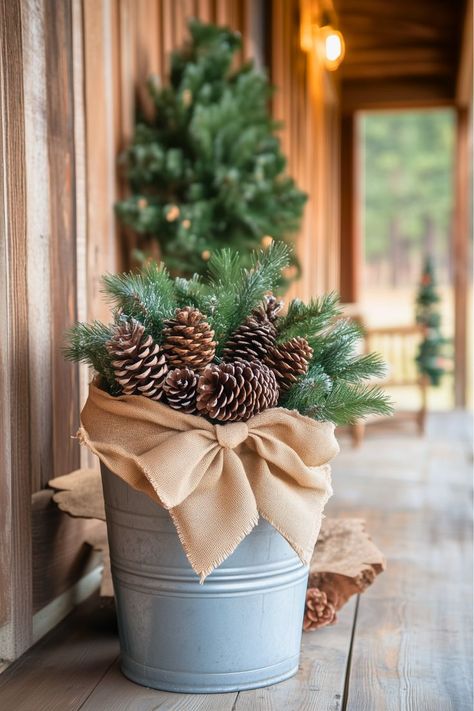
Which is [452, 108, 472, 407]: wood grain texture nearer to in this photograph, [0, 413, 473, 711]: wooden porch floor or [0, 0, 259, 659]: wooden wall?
[0, 413, 473, 711]: wooden porch floor

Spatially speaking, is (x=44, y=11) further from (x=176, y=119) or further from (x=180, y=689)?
(x=180, y=689)

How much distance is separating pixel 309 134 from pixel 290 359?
495cm

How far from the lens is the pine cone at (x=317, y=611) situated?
206 centimetres

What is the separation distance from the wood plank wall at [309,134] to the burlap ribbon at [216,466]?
127 inches

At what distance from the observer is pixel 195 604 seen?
166cm

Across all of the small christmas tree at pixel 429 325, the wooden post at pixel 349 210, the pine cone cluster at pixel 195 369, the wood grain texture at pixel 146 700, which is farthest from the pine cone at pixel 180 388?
the wooden post at pixel 349 210

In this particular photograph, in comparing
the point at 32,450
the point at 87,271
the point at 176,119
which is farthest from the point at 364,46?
the point at 32,450

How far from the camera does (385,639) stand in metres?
2.04

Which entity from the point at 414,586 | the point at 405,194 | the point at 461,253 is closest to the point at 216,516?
the point at 414,586

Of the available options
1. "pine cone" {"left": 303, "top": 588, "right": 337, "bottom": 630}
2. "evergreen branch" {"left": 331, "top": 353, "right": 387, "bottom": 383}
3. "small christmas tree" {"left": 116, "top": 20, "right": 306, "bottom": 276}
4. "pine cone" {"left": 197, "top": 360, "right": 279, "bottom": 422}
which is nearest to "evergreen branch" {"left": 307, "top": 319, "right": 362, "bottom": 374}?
"evergreen branch" {"left": 331, "top": 353, "right": 387, "bottom": 383}

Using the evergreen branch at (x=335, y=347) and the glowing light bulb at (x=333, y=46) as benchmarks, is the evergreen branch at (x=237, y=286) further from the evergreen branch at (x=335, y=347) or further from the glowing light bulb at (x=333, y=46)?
the glowing light bulb at (x=333, y=46)

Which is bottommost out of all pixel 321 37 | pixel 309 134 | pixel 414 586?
pixel 414 586

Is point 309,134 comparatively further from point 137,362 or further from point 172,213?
point 137,362

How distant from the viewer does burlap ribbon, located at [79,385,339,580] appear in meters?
1.57
